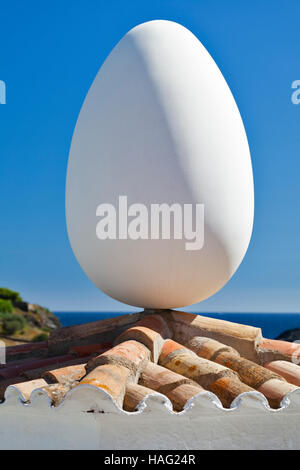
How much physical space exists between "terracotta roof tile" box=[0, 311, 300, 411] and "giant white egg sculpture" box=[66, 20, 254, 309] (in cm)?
48

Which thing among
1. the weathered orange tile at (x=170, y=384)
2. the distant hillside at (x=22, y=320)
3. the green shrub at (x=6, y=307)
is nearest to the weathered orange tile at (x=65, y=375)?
the weathered orange tile at (x=170, y=384)

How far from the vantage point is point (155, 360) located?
5000 millimetres

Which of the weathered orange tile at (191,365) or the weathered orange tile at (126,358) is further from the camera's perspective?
the weathered orange tile at (191,365)

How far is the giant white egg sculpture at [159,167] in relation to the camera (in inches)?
207

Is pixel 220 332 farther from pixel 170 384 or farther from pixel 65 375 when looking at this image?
pixel 65 375

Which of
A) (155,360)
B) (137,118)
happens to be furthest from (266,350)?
(137,118)

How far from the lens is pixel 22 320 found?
2184 centimetres

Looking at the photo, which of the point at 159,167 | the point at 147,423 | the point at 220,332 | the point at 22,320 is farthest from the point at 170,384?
the point at 22,320

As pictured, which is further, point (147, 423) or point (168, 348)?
point (168, 348)

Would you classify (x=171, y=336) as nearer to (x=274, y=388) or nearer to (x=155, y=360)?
(x=155, y=360)

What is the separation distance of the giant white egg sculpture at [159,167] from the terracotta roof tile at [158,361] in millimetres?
479

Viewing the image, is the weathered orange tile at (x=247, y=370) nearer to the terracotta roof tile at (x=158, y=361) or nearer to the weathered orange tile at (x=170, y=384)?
the terracotta roof tile at (x=158, y=361)

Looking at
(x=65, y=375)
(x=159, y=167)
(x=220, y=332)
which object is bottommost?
(x=65, y=375)

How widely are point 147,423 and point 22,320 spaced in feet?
63.5
